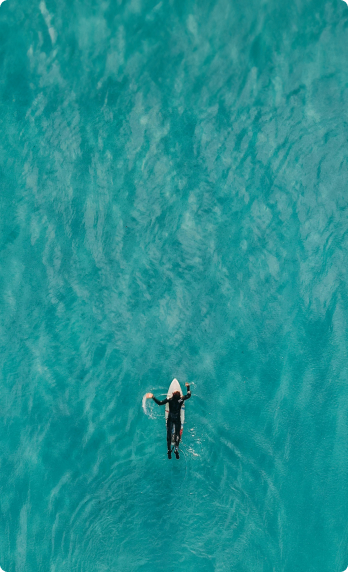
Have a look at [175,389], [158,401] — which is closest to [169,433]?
[158,401]

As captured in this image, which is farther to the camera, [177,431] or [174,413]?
[177,431]

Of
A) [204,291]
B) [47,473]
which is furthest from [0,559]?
[204,291]

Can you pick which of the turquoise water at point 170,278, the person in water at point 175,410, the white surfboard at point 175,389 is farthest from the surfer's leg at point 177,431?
the turquoise water at point 170,278

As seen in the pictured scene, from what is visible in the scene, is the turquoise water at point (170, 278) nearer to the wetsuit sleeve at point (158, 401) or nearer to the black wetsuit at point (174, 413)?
the black wetsuit at point (174, 413)

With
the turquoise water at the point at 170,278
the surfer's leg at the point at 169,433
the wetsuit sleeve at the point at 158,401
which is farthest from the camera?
the turquoise water at the point at 170,278

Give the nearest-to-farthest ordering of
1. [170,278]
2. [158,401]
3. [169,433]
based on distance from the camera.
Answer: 1. [158,401]
2. [169,433]
3. [170,278]

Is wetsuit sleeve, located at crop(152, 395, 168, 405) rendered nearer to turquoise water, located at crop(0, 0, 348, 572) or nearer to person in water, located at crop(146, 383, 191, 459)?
person in water, located at crop(146, 383, 191, 459)

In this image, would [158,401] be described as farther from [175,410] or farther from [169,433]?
[169,433]

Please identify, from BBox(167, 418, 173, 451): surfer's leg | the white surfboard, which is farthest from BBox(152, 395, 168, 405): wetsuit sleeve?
BBox(167, 418, 173, 451): surfer's leg
